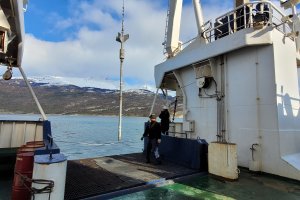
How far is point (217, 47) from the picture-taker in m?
8.80

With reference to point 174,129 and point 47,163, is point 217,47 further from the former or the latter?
point 47,163

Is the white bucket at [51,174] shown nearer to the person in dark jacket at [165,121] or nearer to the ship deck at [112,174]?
the ship deck at [112,174]

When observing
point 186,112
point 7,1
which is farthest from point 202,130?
point 7,1

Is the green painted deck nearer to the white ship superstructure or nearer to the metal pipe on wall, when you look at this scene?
the white ship superstructure

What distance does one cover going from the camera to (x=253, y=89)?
26.0 ft

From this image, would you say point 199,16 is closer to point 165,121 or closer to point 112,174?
point 165,121

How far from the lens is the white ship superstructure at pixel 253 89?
7.34 m

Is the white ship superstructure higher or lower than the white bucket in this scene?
higher

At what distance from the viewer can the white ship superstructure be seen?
289 inches

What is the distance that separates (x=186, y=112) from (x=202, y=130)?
1.25m

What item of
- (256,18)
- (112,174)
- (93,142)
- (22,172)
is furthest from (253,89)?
(93,142)

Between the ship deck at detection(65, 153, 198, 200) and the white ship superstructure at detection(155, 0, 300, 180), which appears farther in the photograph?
the white ship superstructure at detection(155, 0, 300, 180)

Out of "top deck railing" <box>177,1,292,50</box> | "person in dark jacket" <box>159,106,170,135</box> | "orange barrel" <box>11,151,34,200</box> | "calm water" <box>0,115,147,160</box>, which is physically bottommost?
"calm water" <box>0,115,147,160</box>

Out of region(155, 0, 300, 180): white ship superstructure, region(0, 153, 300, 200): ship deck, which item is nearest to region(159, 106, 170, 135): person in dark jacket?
region(155, 0, 300, 180): white ship superstructure
